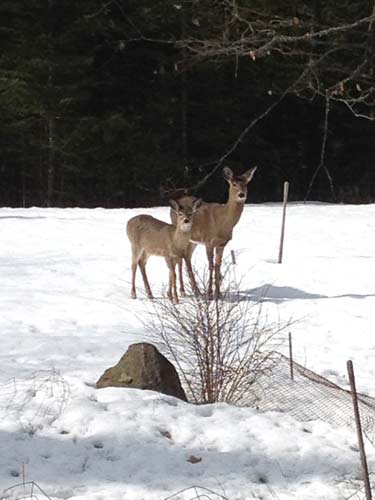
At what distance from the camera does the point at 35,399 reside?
7152 millimetres

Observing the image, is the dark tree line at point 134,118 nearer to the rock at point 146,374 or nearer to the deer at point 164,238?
the deer at point 164,238

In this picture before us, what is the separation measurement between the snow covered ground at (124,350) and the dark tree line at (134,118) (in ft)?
30.8

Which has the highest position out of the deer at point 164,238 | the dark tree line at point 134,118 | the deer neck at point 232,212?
the dark tree line at point 134,118

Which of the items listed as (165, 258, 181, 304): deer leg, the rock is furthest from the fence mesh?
(165, 258, 181, 304): deer leg

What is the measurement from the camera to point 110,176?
3077cm

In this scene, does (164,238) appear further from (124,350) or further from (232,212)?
(124,350)

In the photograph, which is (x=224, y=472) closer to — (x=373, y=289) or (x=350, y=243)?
(x=373, y=289)

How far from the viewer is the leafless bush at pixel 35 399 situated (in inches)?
Answer: 263

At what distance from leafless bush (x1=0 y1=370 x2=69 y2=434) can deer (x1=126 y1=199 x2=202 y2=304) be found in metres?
4.54

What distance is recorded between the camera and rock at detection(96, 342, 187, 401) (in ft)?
24.8

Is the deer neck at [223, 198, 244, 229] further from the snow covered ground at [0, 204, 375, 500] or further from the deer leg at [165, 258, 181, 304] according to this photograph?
the deer leg at [165, 258, 181, 304]

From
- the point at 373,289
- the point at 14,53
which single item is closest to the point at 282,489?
the point at 373,289

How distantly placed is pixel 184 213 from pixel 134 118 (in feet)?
62.5

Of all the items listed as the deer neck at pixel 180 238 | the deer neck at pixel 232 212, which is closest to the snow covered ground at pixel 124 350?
the deer neck at pixel 180 238
